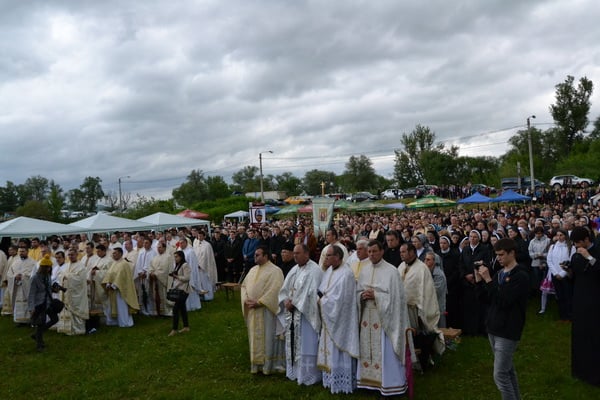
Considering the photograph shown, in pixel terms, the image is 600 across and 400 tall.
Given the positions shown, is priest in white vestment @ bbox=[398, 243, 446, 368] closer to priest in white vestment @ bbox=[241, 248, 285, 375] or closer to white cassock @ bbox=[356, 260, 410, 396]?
white cassock @ bbox=[356, 260, 410, 396]

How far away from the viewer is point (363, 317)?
5.97m

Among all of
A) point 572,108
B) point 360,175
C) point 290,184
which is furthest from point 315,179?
point 572,108

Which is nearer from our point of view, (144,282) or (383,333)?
(383,333)

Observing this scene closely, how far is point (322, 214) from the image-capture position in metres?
13.8

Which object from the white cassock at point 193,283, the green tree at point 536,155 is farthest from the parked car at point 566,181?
the white cassock at point 193,283

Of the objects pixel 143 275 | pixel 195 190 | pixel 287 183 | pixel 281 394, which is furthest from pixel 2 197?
pixel 281 394

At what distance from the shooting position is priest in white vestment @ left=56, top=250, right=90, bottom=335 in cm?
1002

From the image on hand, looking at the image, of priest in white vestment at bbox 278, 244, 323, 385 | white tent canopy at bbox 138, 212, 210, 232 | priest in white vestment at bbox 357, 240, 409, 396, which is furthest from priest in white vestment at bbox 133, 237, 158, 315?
white tent canopy at bbox 138, 212, 210, 232

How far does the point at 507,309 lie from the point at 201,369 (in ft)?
15.9

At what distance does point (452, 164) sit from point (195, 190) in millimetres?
46457

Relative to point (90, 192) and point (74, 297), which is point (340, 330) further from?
point (90, 192)

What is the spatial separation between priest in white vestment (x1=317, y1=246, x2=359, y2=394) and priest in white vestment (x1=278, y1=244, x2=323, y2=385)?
229 mm

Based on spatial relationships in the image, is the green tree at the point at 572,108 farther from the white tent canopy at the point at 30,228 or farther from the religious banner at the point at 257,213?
the white tent canopy at the point at 30,228

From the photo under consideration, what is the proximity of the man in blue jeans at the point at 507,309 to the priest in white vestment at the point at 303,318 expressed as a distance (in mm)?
2410
